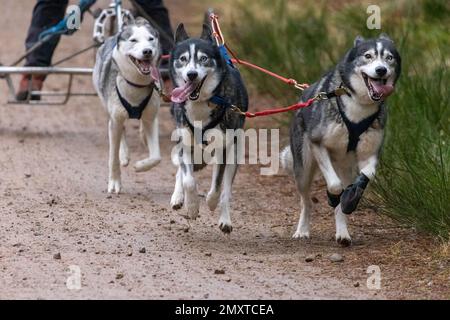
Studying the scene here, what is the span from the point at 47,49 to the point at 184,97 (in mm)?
3544

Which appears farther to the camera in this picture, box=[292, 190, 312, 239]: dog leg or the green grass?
box=[292, 190, 312, 239]: dog leg

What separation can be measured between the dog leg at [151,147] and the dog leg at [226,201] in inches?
39.2

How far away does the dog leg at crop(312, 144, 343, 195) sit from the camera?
6703mm

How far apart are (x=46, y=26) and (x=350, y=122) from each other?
14.2ft

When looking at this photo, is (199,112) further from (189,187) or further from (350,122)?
(350,122)

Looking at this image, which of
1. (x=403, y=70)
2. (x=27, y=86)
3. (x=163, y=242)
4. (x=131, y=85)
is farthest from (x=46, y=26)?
(x=163, y=242)

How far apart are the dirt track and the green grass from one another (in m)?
0.27

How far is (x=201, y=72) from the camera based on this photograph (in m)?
6.67

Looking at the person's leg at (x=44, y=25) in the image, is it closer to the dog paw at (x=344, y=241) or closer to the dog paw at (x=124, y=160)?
the dog paw at (x=124, y=160)

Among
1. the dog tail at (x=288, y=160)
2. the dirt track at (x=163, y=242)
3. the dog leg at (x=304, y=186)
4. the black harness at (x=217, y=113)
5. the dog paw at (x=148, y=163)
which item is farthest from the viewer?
the dog paw at (x=148, y=163)

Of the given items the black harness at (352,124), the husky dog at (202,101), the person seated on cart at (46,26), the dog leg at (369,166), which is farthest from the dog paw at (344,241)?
the person seated on cart at (46,26)

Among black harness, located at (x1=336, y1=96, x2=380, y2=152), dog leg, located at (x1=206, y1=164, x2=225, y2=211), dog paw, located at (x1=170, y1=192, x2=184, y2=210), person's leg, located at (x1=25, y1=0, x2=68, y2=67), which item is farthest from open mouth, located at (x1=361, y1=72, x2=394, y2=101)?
person's leg, located at (x1=25, y1=0, x2=68, y2=67)

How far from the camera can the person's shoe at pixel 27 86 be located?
1012cm

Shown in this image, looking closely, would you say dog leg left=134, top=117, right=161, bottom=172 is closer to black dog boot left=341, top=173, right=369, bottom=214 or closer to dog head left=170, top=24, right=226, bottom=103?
dog head left=170, top=24, right=226, bottom=103
